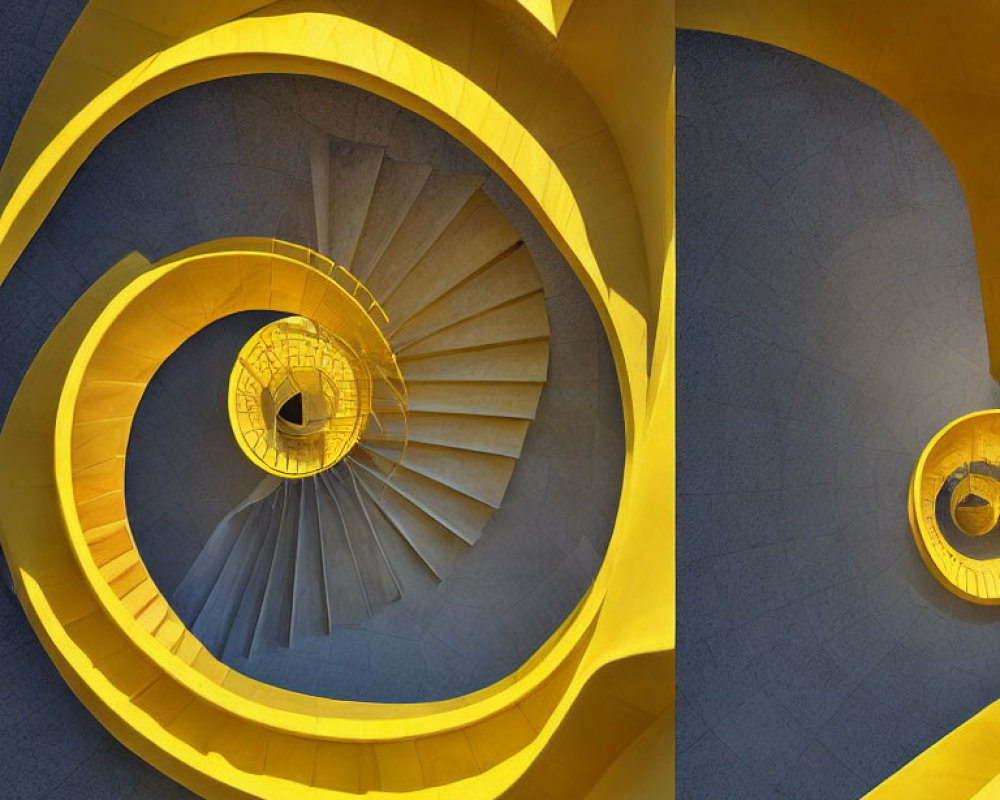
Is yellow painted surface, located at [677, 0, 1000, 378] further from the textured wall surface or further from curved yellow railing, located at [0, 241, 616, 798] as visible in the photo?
curved yellow railing, located at [0, 241, 616, 798]

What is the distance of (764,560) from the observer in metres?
6.97

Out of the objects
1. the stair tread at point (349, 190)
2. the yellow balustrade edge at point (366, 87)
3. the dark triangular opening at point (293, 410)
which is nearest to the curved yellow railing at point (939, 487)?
the yellow balustrade edge at point (366, 87)

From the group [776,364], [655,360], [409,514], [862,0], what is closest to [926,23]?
[862,0]

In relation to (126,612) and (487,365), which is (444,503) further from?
(126,612)

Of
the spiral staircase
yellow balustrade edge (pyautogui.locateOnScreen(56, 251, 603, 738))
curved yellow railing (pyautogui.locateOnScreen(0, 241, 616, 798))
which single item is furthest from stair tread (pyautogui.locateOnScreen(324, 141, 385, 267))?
yellow balustrade edge (pyautogui.locateOnScreen(56, 251, 603, 738))

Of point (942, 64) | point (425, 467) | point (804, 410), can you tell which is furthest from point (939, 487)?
point (942, 64)

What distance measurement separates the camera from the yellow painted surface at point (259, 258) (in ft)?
15.6

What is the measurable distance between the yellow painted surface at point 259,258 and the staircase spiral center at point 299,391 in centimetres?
148

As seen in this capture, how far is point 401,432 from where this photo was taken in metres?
8.55

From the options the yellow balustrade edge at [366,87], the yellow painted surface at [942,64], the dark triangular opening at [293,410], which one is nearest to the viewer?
the yellow painted surface at [942,64]

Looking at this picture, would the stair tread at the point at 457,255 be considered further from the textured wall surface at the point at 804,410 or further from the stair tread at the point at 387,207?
the textured wall surface at the point at 804,410

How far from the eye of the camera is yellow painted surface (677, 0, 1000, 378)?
11.8 ft

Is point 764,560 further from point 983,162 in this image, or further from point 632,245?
point 983,162

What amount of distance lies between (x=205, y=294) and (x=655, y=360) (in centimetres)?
405
